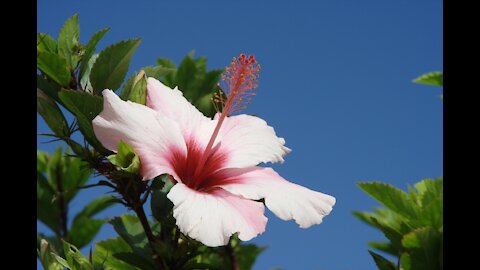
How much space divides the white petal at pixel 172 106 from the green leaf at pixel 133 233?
30 centimetres

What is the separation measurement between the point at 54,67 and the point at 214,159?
1.36ft

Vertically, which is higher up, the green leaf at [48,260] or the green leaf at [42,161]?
the green leaf at [42,161]

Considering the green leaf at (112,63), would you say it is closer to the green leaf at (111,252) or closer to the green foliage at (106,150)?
the green foliage at (106,150)

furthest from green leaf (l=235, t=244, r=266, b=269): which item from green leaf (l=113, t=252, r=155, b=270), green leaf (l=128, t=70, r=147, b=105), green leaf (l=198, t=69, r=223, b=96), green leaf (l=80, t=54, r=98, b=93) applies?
green leaf (l=128, t=70, r=147, b=105)

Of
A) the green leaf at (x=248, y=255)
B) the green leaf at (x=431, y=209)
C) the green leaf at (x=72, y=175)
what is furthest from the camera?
the green leaf at (x=72, y=175)

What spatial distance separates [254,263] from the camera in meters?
2.22

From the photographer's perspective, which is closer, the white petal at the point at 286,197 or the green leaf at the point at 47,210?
the white petal at the point at 286,197

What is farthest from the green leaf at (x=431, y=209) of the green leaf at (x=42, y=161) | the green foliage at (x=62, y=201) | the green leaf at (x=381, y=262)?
the green leaf at (x=42, y=161)

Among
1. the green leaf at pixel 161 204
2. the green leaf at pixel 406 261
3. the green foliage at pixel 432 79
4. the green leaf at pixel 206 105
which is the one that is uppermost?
Result: the green foliage at pixel 432 79

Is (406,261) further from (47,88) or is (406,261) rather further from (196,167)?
(47,88)

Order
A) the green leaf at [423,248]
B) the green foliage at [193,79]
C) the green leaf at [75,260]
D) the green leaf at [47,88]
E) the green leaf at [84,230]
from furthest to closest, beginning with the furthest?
the green leaf at [84,230], the green foliage at [193,79], the green leaf at [423,248], the green leaf at [47,88], the green leaf at [75,260]

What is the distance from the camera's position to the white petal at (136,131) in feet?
3.72

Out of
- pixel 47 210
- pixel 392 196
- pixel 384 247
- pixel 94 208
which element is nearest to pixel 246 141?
pixel 392 196
